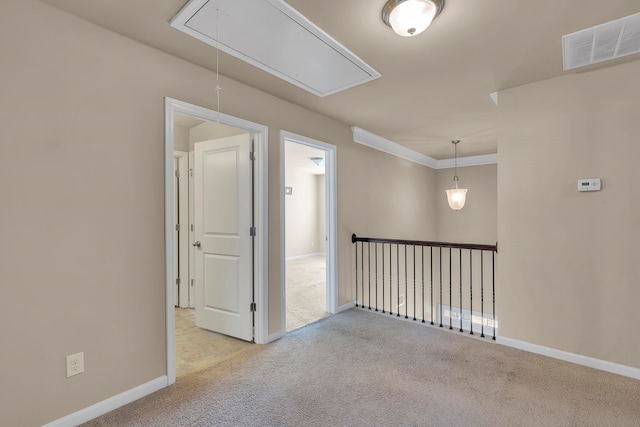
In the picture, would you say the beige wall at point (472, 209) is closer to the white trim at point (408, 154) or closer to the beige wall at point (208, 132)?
the white trim at point (408, 154)

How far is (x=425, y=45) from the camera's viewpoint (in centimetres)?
206

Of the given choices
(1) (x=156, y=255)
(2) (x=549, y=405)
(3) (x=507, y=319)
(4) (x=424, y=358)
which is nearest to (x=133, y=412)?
(1) (x=156, y=255)

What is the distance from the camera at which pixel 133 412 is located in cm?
186

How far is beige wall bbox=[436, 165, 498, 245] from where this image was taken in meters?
6.16

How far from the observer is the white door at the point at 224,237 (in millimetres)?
2875

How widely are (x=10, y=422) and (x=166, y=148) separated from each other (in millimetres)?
1764

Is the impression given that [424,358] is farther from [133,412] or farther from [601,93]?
[601,93]

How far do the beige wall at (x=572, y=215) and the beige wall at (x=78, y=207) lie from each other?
2901 millimetres

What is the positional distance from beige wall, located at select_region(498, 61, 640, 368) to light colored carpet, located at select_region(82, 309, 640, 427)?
0.36 m

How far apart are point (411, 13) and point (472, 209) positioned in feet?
18.6

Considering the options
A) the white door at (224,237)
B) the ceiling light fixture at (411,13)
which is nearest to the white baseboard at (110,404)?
the white door at (224,237)

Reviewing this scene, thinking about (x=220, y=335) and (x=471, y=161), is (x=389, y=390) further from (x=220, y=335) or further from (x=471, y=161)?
(x=471, y=161)

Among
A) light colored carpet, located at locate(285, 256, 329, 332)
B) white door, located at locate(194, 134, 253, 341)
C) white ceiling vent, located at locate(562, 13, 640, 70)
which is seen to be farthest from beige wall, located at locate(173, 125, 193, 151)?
white ceiling vent, located at locate(562, 13, 640, 70)

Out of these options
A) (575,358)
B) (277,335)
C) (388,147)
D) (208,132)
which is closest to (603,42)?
(575,358)
